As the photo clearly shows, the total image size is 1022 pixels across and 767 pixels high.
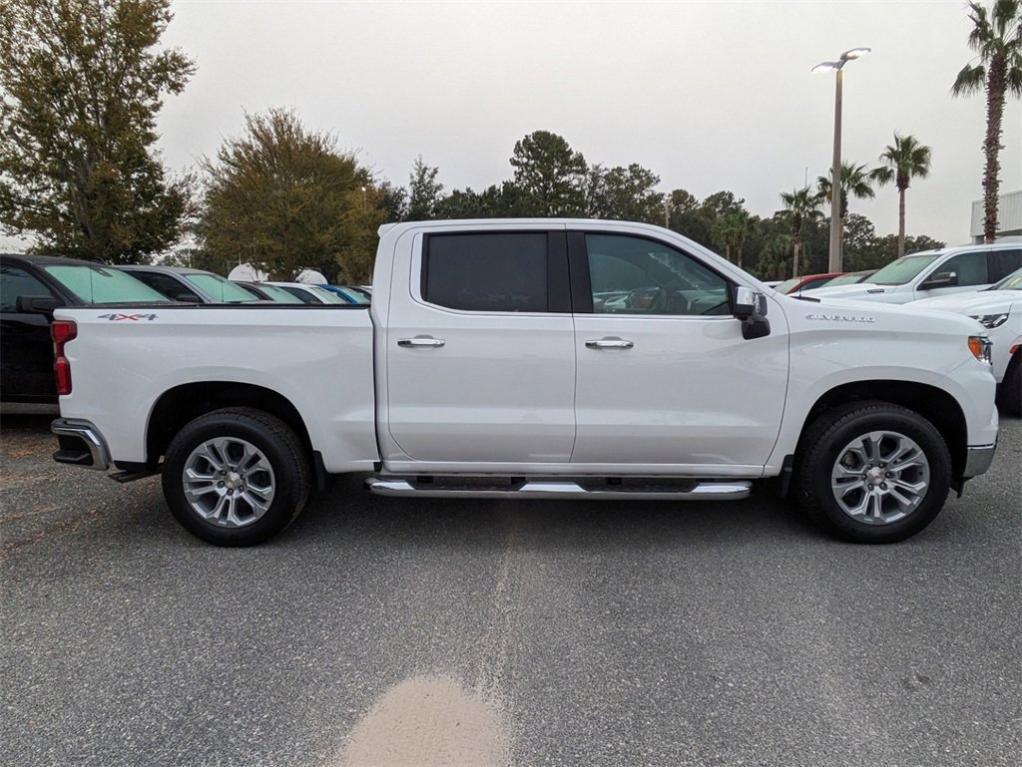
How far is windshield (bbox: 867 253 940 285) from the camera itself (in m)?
10.3

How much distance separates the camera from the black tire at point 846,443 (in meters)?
3.94

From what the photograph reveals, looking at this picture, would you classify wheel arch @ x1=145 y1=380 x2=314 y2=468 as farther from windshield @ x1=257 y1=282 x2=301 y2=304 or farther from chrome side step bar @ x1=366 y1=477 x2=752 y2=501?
windshield @ x1=257 y1=282 x2=301 y2=304

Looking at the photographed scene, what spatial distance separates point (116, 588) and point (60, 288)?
420cm

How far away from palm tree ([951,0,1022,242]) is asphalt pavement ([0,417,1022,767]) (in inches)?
854

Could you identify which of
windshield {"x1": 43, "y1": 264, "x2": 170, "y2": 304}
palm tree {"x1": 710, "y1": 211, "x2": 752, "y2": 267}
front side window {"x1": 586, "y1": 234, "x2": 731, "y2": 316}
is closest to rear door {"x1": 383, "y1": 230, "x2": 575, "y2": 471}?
front side window {"x1": 586, "y1": 234, "x2": 731, "y2": 316}

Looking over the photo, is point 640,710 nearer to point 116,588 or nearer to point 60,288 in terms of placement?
point 116,588

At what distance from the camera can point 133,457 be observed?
13.4 feet

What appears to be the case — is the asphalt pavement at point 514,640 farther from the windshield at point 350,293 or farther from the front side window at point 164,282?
the windshield at point 350,293

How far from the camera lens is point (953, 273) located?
9898mm

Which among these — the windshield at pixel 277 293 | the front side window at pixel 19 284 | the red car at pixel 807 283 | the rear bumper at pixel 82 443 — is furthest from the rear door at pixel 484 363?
the red car at pixel 807 283

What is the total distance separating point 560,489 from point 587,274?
1260 millimetres

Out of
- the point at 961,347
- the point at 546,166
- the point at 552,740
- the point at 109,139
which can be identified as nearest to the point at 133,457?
the point at 552,740

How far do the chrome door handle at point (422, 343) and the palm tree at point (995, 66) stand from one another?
2375cm

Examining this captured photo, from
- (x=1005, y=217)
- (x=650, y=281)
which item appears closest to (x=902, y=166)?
(x=1005, y=217)
